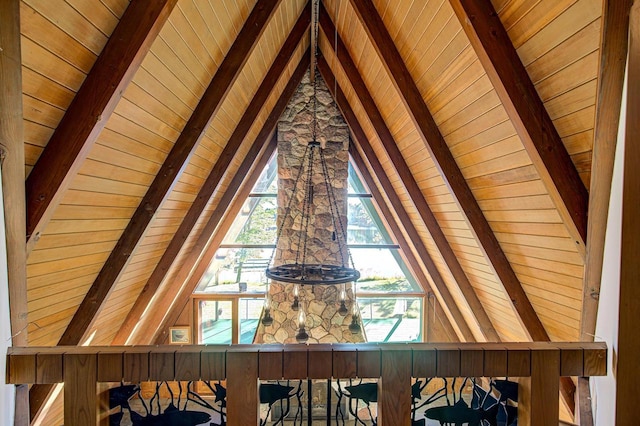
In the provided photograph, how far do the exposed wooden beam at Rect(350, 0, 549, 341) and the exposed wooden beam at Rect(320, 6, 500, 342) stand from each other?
0.83 meters

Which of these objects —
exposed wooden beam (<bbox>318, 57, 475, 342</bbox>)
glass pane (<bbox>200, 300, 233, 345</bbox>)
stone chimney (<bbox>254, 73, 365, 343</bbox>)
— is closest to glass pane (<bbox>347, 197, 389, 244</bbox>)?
stone chimney (<bbox>254, 73, 365, 343</bbox>)

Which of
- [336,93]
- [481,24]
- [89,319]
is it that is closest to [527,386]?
[481,24]

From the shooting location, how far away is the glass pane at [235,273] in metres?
6.08

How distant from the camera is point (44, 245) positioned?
2.12m

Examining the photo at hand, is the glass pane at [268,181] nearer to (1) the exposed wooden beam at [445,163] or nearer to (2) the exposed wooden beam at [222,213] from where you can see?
(2) the exposed wooden beam at [222,213]

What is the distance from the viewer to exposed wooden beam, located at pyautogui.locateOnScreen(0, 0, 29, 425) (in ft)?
4.28

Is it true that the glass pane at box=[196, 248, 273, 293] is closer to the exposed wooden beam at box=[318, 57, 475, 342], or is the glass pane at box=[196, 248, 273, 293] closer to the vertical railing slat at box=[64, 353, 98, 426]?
the exposed wooden beam at box=[318, 57, 475, 342]

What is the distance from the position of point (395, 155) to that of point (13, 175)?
3.06 metres

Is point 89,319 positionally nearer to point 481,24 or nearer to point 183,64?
point 183,64

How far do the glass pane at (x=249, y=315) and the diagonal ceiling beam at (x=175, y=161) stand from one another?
134 inches

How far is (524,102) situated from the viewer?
1.82 meters

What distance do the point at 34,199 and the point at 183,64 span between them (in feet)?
3.94

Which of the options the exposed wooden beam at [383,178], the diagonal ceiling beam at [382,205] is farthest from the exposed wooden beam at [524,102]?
the diagonal ceiling beam at [382,205]

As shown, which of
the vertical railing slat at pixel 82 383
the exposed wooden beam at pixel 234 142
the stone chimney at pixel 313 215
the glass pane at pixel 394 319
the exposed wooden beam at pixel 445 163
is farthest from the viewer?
the glass pane at pixel 394 319
